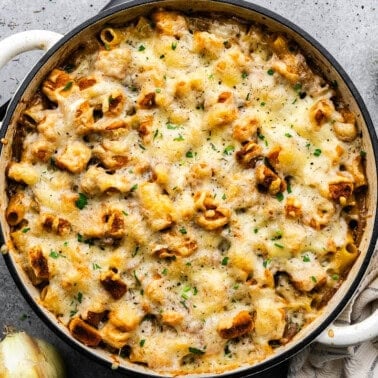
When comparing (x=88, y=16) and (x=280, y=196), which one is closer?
(x=280, y=196)

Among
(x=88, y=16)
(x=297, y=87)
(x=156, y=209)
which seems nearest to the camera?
(x=156, y=209)

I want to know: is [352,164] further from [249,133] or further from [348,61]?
[348,61]

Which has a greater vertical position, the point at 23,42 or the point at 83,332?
the point at 23,42

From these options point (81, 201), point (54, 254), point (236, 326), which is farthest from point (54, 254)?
point (236, 326)

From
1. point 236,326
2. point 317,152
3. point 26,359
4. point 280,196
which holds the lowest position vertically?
point 26,359

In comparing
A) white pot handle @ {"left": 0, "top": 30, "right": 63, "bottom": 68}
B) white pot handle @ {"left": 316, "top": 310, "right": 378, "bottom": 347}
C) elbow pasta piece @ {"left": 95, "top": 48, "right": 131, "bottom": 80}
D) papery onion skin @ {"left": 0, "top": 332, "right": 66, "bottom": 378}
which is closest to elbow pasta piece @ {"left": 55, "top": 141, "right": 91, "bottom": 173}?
elbow pasta piece @ {"left": 95, "top": 48, "right": 131, "bottom": 80}

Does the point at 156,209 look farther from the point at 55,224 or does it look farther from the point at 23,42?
the point at 23,42

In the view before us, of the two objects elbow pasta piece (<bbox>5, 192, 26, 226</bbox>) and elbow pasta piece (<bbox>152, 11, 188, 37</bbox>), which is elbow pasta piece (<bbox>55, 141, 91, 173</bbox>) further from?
elbow pasta piece (<bbox>152, 11, 188, 37</bbox>)
